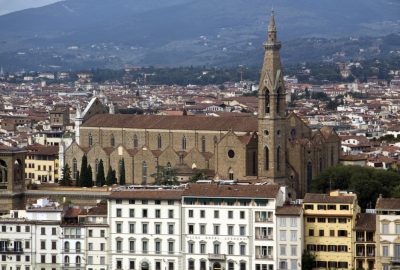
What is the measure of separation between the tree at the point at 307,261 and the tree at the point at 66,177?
22.7 metres

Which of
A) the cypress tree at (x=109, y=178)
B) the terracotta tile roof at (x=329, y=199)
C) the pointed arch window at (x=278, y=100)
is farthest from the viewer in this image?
the cypress tree at (x=109, y=178)

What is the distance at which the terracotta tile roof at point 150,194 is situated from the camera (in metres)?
61.3

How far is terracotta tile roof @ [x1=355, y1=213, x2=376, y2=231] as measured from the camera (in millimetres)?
59562

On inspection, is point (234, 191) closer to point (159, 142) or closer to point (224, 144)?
point (224, 144)

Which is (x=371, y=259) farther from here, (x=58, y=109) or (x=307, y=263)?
(x=58, y=109)

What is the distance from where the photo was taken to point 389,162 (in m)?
89.2

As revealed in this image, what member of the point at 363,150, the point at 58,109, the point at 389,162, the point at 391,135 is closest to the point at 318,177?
the point at 389,162

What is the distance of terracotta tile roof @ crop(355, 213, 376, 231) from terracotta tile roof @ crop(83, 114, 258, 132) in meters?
21.5

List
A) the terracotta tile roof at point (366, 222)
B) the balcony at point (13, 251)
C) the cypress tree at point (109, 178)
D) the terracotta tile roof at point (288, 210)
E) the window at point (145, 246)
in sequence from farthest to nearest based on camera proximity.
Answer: the cypress tree at point (109, 178), the balcony at point (13, 251), the window at point (145, 246), the terracotta tile roof at point (288, 210), the terracotta tile roof at point (366, 222)

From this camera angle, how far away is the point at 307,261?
2346 inches

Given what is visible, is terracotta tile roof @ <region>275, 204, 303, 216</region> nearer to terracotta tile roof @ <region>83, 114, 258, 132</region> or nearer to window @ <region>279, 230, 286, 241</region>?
window @ <region>279, 230, 286, 241</region>

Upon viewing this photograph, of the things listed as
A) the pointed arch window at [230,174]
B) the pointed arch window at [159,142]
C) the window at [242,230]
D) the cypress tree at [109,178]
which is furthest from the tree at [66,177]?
the window at [242,230]

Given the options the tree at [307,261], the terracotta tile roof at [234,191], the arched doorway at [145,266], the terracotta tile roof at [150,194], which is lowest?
the arched doorway at [145,266]

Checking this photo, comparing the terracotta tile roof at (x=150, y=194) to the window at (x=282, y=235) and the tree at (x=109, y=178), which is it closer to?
the window at (x=282, y=235)
